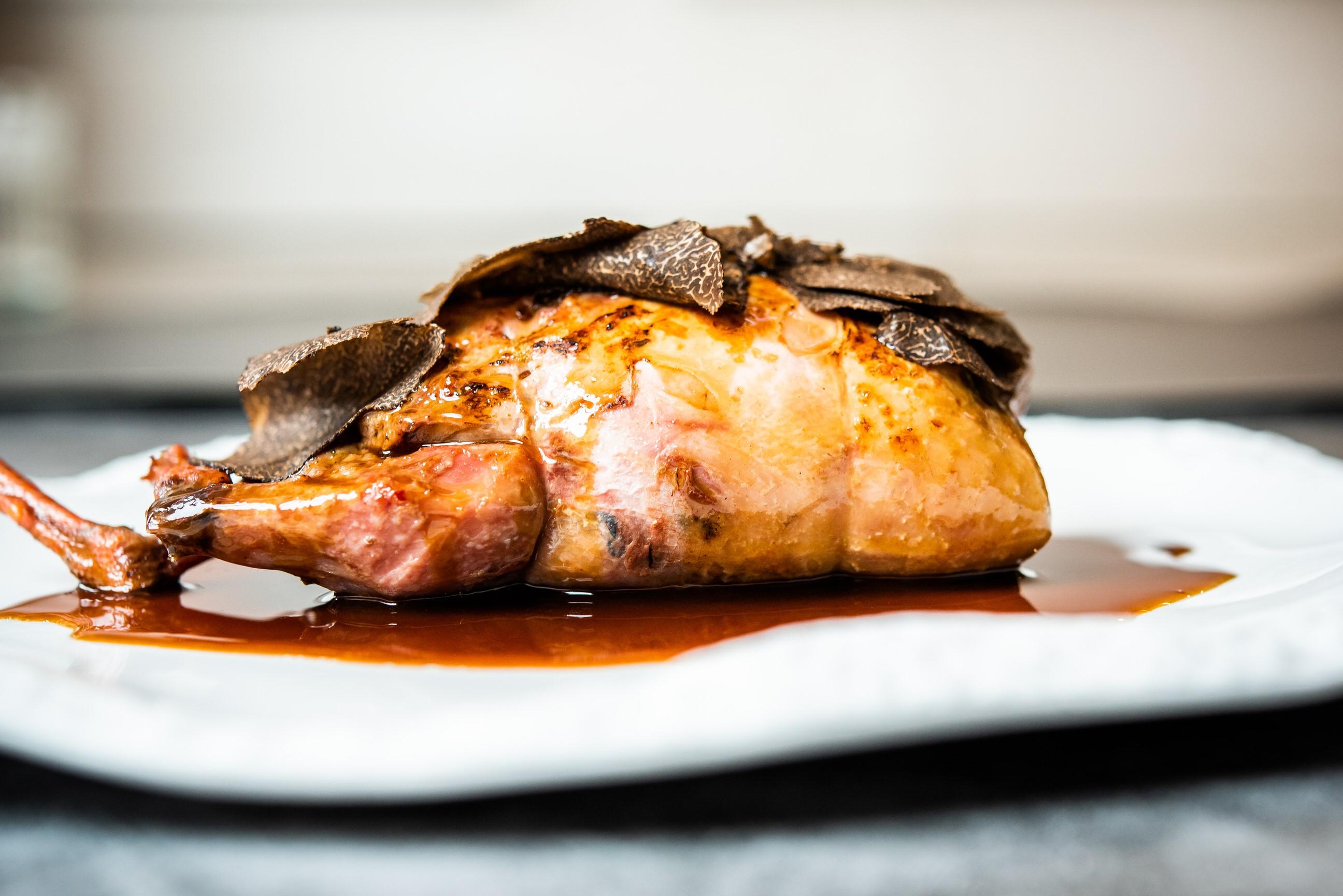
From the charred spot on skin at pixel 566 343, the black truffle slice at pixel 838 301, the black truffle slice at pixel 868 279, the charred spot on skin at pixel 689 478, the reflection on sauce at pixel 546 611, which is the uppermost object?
the black truffle slice at pixel 868 279

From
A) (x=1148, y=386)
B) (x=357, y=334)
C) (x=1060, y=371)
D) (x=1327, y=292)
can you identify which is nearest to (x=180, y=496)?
(x=357, y=334)

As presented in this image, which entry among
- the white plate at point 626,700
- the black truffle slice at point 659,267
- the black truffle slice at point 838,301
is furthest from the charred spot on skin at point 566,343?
the white plate at point 626,700

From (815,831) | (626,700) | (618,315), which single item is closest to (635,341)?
(618,315)

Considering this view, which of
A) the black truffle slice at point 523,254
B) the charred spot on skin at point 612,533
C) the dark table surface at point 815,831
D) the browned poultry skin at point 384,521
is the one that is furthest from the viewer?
the black truffle slice at point 523,254

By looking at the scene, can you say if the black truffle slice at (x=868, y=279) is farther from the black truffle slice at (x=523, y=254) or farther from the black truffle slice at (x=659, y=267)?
the black truffle slice at (x=523, y=254)

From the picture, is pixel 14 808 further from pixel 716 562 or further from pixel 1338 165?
pixel 1338 165

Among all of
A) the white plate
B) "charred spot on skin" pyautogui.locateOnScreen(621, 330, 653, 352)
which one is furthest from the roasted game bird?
the white plate

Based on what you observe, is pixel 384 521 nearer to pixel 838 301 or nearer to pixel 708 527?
pixel 708 527
